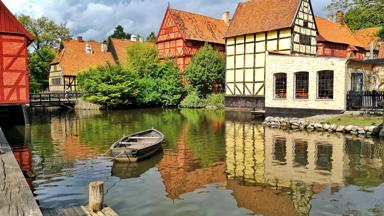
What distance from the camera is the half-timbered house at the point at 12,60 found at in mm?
22837

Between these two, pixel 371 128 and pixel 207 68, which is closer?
pixel 371 128

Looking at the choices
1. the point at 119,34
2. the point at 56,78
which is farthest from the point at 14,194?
the point at 119,34

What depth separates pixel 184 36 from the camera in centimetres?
4466

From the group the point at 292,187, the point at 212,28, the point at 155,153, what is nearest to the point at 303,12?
the point at 212,28

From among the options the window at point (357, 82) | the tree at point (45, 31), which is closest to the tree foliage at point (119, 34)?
the tree at point (45, 31)

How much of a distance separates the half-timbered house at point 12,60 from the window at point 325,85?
66.5ft

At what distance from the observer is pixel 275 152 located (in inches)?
600

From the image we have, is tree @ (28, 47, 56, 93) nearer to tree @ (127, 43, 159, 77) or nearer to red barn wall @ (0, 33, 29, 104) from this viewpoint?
tree @ (127, 43, 159, 77)

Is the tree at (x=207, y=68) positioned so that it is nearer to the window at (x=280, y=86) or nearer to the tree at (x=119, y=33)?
the window at (x=280, y=86)

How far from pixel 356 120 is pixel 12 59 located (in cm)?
2171

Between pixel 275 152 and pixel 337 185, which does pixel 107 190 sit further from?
pixel 275 152

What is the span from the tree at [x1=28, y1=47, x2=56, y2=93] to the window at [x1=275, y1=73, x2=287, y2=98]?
119 feet

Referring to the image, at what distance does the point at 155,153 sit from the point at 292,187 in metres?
6.39

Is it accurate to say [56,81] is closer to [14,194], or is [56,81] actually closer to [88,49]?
[88,49]
